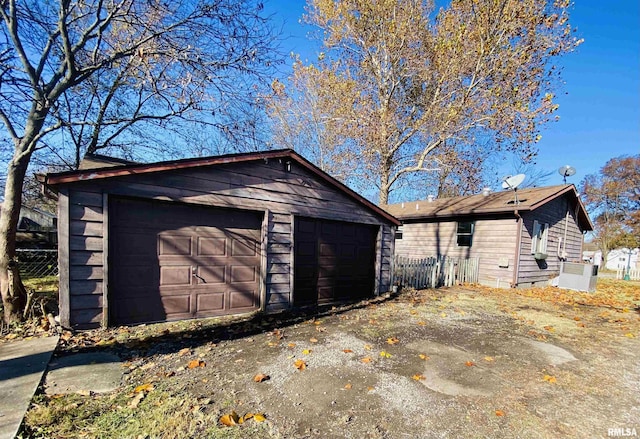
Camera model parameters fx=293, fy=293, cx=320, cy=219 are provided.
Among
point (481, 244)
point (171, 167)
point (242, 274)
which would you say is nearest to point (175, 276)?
point (242, 274)

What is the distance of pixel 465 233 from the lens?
13133mm

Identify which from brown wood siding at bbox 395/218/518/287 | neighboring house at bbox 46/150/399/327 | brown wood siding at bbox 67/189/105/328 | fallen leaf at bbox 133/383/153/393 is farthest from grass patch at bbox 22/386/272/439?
brown wood siding at bbox 395/218/518/287

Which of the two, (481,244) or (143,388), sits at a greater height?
(481,244)

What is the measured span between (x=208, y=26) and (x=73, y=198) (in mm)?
3815

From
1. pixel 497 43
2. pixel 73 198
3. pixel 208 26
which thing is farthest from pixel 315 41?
pixel 73 198

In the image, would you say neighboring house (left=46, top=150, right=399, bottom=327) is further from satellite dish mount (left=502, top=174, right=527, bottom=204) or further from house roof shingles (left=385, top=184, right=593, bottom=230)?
satellite dish mount (left=502, top=174, right=527, bottom=204)

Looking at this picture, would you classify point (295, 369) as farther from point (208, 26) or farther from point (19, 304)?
point (208, 26)

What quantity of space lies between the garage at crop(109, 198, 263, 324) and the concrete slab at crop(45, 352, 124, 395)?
1.36 metres

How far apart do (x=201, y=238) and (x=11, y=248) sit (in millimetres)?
3003

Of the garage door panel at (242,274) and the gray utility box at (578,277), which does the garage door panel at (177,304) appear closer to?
the garage door panel at (242,274)

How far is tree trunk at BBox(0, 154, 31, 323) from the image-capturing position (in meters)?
4.84

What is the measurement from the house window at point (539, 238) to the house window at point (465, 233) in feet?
7.75

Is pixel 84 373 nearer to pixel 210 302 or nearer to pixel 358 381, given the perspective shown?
pixel 210 302

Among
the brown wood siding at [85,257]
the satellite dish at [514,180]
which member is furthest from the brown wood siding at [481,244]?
the brown wood siding at [85,257]
